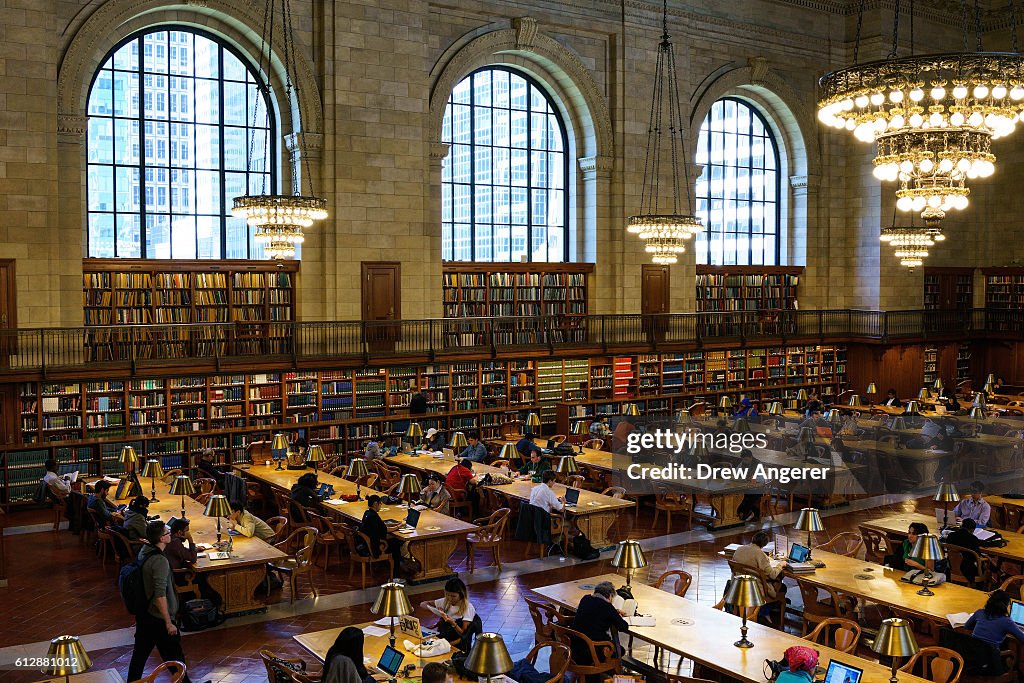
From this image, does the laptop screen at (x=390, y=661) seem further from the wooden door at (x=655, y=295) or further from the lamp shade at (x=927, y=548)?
the wooden door at (x=655, y=295)

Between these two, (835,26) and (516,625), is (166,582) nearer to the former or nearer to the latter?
(516,625)

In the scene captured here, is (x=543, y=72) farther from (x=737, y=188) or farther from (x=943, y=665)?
(x=943, y=665)

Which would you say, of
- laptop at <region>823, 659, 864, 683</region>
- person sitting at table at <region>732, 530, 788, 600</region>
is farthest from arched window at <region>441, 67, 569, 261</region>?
laptop at <region>823, 659, 864, 683</region>

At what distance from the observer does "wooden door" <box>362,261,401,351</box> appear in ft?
55.2

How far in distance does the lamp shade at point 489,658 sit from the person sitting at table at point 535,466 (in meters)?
7.05

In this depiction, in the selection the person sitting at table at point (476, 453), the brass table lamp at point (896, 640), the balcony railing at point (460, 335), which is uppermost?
the balcony railing at point (460, 335)

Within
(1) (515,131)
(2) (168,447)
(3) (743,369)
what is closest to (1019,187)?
(3) (743,369)

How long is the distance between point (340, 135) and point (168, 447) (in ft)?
18.9

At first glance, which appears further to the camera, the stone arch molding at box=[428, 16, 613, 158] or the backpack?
the stone arch molding at box=[428, 16, 613, 158]

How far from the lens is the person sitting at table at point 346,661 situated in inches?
215

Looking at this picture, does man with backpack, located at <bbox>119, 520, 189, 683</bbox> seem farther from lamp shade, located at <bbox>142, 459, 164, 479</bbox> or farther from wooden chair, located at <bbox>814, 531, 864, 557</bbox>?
wooden chair, located at <bbox>814, 531, 864, 557</bbox>

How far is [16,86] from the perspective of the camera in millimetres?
13805

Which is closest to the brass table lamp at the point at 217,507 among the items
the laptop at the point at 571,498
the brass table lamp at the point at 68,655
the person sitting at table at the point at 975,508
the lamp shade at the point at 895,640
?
the brass table lamp at the point at 68,655

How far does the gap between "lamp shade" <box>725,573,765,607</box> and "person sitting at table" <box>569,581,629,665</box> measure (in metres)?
0.90
